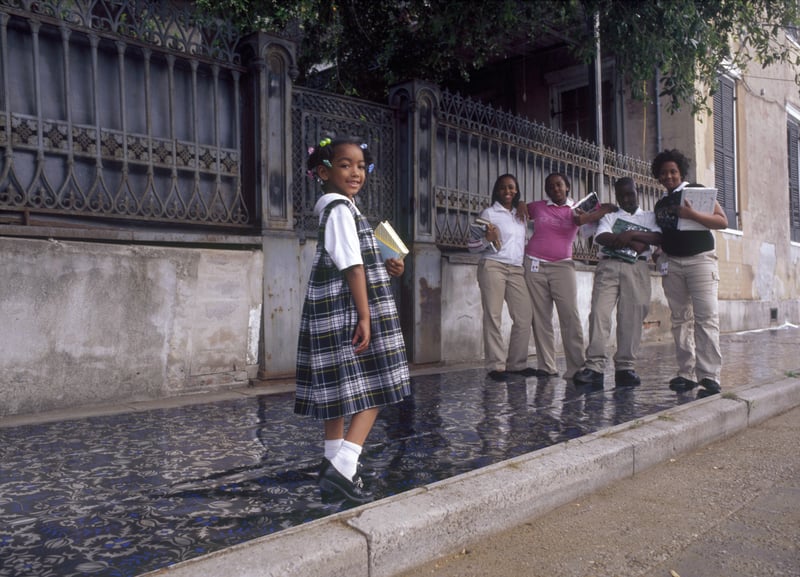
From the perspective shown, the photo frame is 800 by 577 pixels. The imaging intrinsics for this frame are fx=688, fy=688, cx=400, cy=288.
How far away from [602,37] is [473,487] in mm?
6387

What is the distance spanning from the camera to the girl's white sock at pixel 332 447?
287 cm

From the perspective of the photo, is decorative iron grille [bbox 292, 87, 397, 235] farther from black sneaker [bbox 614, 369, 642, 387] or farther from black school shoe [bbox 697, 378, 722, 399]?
black school shoe [bbox 697, 378, 722, 399]

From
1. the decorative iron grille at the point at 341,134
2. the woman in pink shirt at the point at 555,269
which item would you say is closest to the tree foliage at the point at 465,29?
the decorative iron grille at the point at 341,134

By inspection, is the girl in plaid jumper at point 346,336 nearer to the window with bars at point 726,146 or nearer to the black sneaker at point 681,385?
the black sneaker at point 681,385

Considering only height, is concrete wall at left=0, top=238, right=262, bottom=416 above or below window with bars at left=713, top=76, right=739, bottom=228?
below

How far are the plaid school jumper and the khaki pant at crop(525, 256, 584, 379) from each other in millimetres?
3533

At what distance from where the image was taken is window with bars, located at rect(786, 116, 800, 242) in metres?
15.2

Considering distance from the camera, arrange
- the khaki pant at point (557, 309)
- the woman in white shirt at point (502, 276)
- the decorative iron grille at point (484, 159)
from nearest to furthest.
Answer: the khaki pant at point (557, 309), the woman in white shirt at point (502, 276), the decorative iron grille at point (484, 159)

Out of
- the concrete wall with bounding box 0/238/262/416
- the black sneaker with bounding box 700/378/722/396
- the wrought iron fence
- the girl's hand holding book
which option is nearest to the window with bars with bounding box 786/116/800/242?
the black sneaker with bounding box 700/378/722/396

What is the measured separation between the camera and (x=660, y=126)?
1116 centimetres

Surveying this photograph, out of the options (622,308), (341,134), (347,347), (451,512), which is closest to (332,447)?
(347,347)

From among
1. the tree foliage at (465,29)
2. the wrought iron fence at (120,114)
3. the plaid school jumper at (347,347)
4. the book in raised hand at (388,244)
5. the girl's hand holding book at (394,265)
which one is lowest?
the plaid school jumper at (347,347)

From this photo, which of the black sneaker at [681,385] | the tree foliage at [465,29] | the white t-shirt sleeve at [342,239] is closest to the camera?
the white t-shirt sleeve at [342,239]

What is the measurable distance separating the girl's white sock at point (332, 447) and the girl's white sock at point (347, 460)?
73 millimetres
